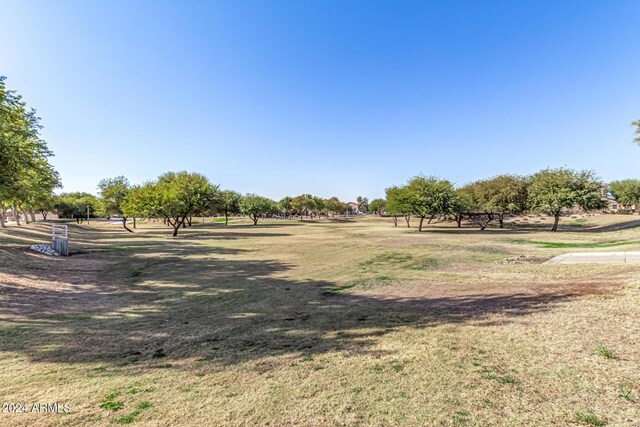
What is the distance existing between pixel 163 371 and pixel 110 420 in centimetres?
153

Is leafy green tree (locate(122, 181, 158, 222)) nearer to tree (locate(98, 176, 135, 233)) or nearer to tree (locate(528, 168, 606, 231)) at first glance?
tree (locate(98, 176, 135, 233))

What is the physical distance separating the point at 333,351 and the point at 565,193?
54.2m

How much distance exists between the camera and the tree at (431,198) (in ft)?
160

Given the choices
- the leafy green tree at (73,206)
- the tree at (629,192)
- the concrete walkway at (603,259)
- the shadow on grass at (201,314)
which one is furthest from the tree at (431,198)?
the leafy green tree at (73,206)

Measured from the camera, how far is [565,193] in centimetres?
4512

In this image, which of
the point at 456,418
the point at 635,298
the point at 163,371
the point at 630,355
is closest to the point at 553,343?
the point at 630,355

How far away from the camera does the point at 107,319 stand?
923cm

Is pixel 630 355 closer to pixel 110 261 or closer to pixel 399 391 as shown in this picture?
pixel 399 391

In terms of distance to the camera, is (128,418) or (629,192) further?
(629,192)

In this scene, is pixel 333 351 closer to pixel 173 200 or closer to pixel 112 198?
pixel 173 200

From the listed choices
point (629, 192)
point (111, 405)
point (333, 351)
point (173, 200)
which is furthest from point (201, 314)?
point (629, 192)

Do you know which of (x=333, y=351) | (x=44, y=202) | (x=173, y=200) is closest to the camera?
(x=333, y=351)

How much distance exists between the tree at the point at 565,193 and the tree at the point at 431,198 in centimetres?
1353

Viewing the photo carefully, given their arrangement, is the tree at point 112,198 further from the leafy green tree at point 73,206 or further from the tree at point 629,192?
the tree at point 629,192
